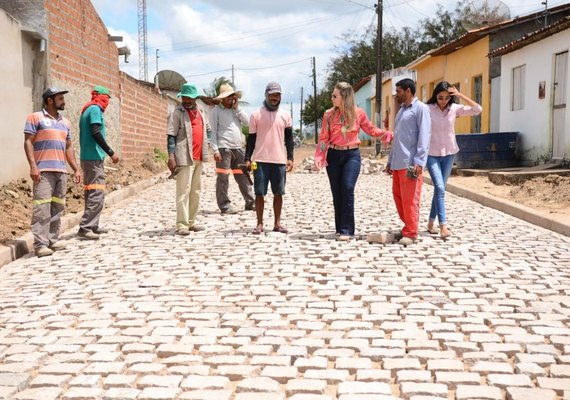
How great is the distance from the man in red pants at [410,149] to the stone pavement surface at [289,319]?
1.21 feet

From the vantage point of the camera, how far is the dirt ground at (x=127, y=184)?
895cm

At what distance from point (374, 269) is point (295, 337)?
2.24 m

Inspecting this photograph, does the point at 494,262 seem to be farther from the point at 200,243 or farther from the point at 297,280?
the point at 200,243

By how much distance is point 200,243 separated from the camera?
8.06 metres

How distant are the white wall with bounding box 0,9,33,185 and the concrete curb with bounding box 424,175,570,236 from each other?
24.2 ft

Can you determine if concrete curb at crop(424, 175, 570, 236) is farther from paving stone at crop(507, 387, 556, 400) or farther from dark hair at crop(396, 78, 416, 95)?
paving stone at crop(507, 387, 556, 400)

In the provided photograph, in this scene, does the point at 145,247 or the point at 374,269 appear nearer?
the point at 374,269

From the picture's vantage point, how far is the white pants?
873 centimetres

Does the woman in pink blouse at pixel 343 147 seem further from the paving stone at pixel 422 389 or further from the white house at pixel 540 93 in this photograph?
the white house at pixel 540 93

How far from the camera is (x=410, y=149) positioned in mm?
7809

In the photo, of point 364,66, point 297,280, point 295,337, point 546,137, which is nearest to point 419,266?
point 297,280

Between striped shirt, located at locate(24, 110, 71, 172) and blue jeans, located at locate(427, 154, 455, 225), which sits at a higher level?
striped shirt, located at locate(24, 110, 71, 172)

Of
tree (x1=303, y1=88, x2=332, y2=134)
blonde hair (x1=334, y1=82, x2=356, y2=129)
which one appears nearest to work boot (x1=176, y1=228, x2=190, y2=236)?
blonde hair (x1=334, y1=82, x2=356, y2=129)

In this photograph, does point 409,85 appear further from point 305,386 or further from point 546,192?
point 546,192
